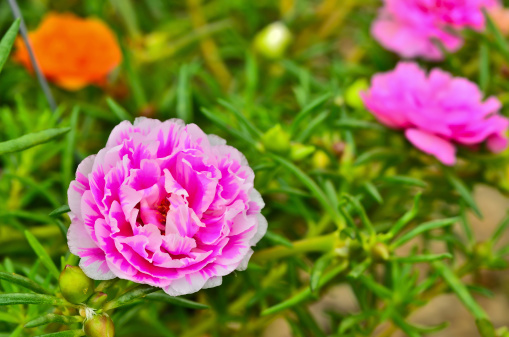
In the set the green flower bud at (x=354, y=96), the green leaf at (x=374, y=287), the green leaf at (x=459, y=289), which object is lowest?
the green leaf at (x=459, y=289)

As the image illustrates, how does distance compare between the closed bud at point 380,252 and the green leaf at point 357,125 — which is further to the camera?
the green leaf at point 357,125

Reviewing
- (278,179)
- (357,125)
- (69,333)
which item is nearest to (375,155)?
(357,125)

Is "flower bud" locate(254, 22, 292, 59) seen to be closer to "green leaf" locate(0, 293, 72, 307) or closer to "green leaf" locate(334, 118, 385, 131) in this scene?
"green leaf" locate(334, 118, 385, 131)

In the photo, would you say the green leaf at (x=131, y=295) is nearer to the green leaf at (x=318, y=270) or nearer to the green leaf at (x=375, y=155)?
the green leaf at (x=318, y=270)

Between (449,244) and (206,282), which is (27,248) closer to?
(206,282)

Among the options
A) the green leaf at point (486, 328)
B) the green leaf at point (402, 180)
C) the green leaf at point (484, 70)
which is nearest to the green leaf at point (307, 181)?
the green leaf at point (402, 180)
